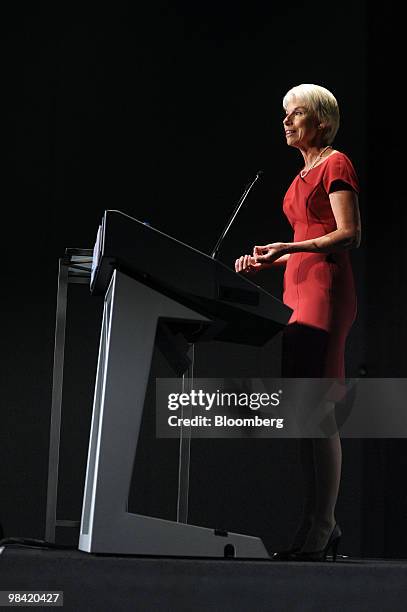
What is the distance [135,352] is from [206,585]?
0.40 meters

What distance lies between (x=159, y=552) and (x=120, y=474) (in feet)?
0.45

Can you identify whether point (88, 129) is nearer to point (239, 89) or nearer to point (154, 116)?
point (154, 116)

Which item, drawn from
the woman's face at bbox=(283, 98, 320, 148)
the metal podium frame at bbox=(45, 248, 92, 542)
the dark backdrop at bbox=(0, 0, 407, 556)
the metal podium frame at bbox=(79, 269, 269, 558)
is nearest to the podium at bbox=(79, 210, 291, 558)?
the metal podium frame at bbox=(79, 269, 269, 558)

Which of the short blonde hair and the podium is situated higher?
the short blonde hair

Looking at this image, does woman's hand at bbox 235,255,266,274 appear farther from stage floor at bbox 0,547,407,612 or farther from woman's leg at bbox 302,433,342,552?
stage floor at bbox 0,547,407,612

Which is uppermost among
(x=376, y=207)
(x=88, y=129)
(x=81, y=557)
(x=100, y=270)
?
(x=88, y=129)

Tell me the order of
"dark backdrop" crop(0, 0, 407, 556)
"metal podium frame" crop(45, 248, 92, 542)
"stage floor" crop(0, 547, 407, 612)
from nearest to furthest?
"stage floor" crop(0, 547, 407, 612) < "metal podium frame" crop(45, 248, 92, 542) < "dark backdrop" crop(0, 0, 407, 556)

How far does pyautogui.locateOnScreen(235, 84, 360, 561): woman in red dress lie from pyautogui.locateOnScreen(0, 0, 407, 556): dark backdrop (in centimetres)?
125

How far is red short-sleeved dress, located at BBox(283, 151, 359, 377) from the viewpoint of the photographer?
1771 millimetres

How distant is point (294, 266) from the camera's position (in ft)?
6.16

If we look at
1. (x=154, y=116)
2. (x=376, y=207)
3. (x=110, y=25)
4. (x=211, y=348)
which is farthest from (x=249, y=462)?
(x=110, y=25)

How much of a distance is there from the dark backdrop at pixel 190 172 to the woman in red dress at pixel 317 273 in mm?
1251

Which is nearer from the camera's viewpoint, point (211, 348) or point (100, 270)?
point (100, 270)

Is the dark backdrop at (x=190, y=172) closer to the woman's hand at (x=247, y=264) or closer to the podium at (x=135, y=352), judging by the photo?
the woman's hand at (x=247, y=264)
